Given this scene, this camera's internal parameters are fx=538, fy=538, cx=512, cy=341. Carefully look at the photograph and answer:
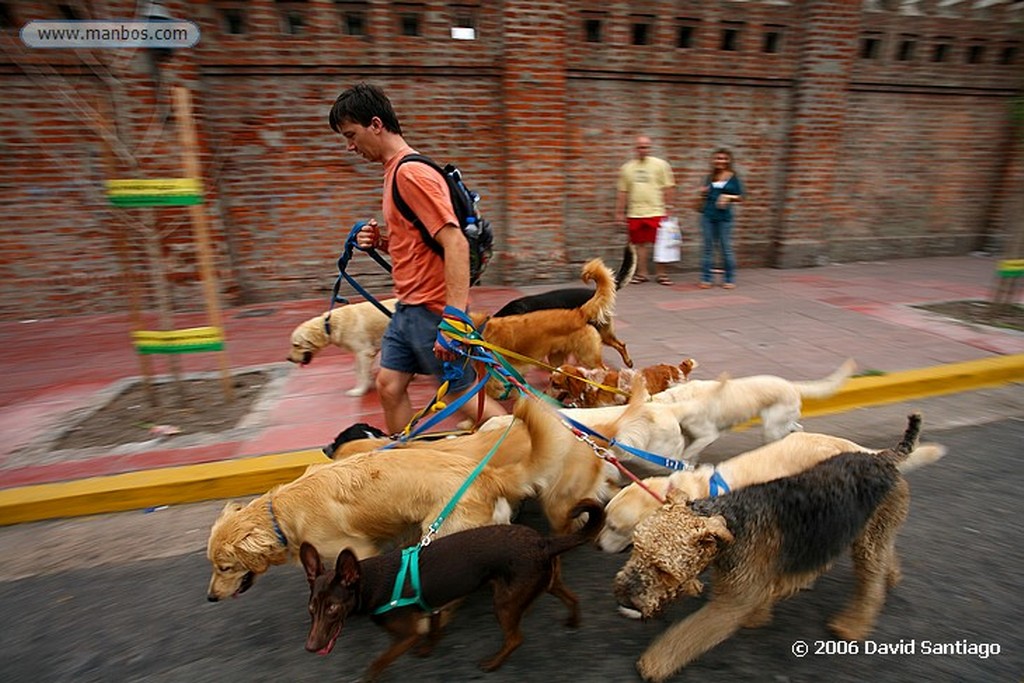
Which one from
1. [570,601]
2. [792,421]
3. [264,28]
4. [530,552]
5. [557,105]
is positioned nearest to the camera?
[530,552]

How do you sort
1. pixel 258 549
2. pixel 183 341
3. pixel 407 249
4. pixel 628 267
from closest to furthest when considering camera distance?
pixel 258 549
pixel 407 249
pixel 183 341
pixel 628 267

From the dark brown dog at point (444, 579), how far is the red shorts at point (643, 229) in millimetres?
6512

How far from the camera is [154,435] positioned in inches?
170

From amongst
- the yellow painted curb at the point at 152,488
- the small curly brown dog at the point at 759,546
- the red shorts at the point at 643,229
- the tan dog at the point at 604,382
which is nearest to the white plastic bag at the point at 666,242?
the red shorts at the point at 643,229

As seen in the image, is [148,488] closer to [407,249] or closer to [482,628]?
[407,249]

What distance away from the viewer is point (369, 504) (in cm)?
248

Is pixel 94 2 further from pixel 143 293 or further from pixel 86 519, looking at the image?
pixel 86 519

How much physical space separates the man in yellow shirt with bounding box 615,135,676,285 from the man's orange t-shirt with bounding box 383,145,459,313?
5528mm

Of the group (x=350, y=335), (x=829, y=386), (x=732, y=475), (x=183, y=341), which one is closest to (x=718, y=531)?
(x=732, y=475)

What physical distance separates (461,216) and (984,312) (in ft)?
24.3

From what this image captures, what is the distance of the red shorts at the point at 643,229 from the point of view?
26.7ft

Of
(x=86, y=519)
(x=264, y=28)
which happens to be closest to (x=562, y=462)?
(x=86, y=519)

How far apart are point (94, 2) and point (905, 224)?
42.9 ft

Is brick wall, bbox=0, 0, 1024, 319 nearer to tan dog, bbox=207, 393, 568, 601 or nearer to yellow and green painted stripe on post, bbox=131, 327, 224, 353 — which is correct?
yellow and green painted stripe on post, bbox=131, 327, 224, 353
